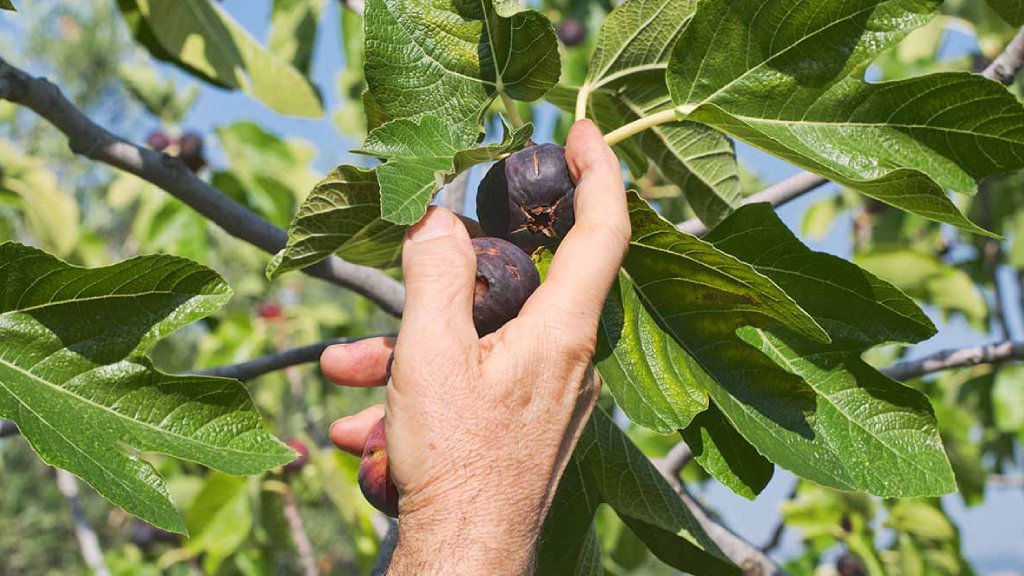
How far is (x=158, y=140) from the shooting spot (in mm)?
4871

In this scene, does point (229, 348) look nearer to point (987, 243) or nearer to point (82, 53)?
point (987, 243)

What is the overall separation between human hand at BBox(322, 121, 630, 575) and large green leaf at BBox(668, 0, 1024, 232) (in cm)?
36

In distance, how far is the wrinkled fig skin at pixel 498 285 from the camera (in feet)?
4.18

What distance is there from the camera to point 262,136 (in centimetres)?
396

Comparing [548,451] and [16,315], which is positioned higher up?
[16,315]

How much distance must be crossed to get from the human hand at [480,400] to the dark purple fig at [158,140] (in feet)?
12.3

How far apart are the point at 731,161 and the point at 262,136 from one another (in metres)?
2.53

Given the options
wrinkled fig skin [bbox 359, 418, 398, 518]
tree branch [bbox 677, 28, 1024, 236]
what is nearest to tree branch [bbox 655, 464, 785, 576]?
tree branch [bbox 677, 28, 1024, 236]

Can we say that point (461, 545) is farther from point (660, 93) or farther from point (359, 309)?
point (359, 309)

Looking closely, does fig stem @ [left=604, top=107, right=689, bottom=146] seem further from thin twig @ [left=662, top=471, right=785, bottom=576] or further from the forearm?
thin twig @ [left=662, top=471, right=785, bottom=576]

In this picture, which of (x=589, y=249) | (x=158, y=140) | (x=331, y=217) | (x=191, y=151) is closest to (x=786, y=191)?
(x=589, y=249)

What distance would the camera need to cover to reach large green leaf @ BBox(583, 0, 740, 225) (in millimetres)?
1588

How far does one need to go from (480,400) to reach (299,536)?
9.93 ft

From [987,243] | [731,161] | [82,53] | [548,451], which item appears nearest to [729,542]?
[731,161]
